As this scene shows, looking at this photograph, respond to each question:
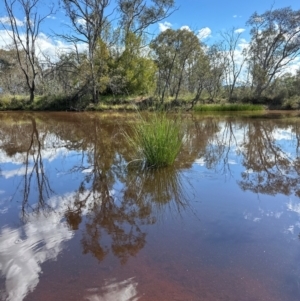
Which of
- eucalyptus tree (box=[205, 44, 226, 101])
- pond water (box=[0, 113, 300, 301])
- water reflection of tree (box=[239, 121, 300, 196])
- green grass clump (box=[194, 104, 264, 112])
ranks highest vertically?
eucalyptus tree (box=[205, 44, 226, 101])

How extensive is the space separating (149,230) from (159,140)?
1727 millimetres

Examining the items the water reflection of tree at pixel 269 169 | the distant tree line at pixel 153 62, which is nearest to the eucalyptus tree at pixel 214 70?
the distant tree line at pixel 153 62

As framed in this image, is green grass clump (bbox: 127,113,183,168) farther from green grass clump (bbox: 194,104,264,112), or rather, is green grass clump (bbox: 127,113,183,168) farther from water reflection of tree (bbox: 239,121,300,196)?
green grass clump (bbox: 194,104,264,112)

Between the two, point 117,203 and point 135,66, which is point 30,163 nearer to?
point 117,203

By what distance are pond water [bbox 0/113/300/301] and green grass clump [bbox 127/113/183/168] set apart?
0.21 m

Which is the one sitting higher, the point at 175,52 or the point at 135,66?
the point at 175,52

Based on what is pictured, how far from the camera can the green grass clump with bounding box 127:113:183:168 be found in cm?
387

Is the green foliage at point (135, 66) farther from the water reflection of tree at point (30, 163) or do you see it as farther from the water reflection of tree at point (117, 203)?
the water reflection of tree at point (117, 203)

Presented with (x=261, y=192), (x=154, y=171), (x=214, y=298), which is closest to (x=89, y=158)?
(x=154, y=171)

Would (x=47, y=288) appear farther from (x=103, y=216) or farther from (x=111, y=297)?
(x=103, y=216)

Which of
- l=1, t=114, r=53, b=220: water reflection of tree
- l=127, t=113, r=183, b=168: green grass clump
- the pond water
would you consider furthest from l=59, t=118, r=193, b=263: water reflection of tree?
l=1, t=114, r=53, b=220: water reflection of tree

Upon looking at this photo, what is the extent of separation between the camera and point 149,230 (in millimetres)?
2354

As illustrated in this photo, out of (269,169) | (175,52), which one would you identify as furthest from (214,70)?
(269,169)

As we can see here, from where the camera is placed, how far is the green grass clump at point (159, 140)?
152 inches
